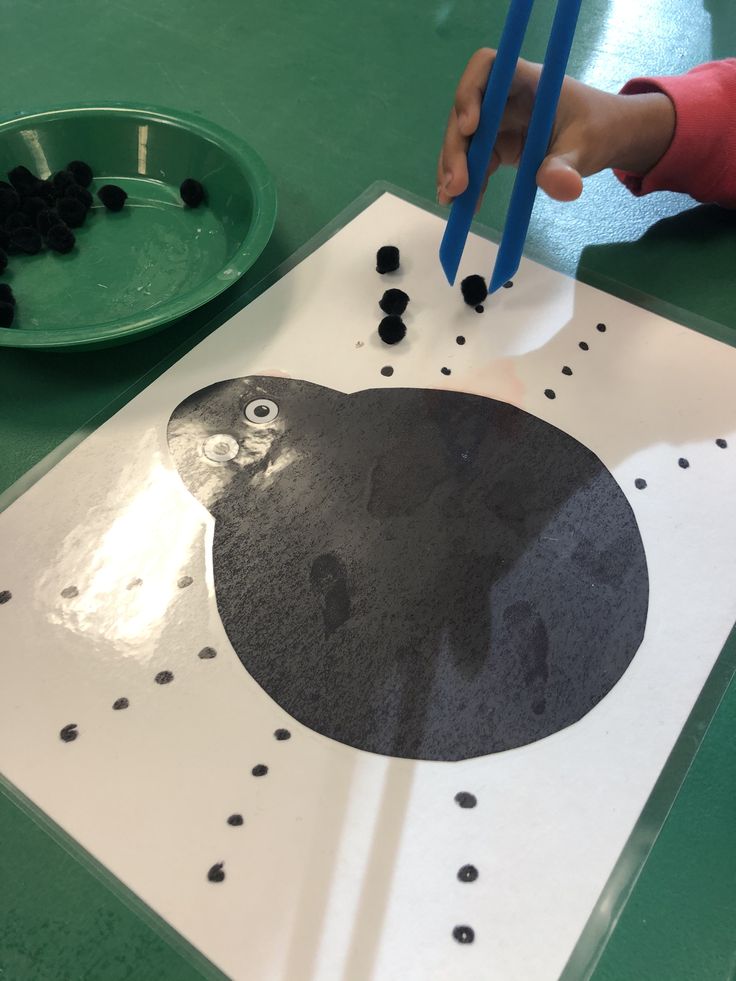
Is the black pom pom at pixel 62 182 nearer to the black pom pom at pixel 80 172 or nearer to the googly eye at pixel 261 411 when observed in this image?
the black pom pom at pixel 80 172

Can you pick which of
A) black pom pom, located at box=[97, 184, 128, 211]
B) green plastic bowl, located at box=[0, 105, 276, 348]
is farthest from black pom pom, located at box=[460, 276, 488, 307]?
black pom pom, located at box=[97, 184, 128, 211]

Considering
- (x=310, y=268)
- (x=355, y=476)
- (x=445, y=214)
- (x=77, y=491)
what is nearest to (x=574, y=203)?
(x=445, y=214)

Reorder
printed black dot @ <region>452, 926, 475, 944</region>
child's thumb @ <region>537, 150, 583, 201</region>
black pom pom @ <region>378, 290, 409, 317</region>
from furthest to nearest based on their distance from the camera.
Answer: black pom pom @ <region>378, 290, 409, 317</region>, child's thumb @ <region>537, 150, 583, 201</region>, printed black dot @ <region>452, 926, 475, 944</region>

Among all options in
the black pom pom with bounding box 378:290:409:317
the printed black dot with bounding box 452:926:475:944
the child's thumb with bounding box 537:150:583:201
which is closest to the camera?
the printed black dot with bounding box 452:926:475:944

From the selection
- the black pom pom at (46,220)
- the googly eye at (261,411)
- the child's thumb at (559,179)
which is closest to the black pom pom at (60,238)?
the black pom pom at (46,220)

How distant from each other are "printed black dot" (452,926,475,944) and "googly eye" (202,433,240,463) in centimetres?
29

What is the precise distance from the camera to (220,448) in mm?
514

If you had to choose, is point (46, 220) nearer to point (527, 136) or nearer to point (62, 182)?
point (62, 182)

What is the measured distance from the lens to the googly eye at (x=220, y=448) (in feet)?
1.67

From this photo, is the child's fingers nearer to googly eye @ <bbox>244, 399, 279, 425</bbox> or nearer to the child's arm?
the child's arm

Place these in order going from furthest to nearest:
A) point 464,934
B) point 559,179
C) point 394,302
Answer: point 394,302 < point 559,179 < point 464,934

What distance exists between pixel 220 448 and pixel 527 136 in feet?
0.89

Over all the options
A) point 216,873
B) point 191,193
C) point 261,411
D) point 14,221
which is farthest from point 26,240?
point 216,873

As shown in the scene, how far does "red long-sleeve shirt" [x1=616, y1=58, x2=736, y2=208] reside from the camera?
0.62 meters
